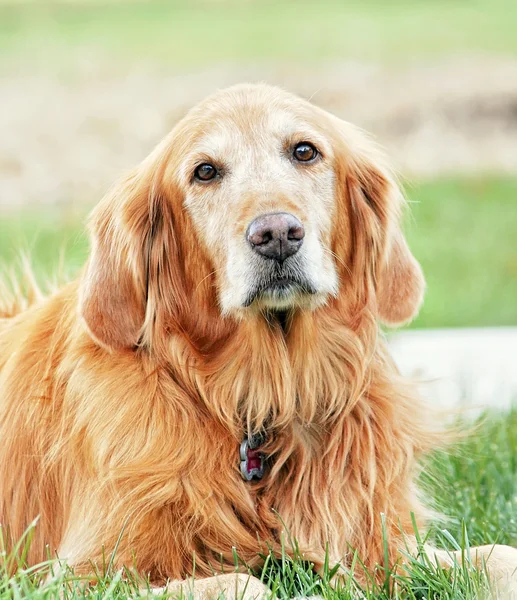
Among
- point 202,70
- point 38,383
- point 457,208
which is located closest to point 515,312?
point 457,208

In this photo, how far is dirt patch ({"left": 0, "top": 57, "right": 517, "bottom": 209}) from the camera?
1252 cm

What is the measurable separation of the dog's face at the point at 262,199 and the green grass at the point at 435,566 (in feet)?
2.86

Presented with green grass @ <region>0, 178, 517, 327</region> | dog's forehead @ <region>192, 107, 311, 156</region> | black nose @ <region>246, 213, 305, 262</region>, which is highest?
dog's forehead @ <region>192, 107, 311, 156</region>

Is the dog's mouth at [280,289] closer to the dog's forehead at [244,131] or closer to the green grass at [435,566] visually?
the dog's forehead at [244,131]

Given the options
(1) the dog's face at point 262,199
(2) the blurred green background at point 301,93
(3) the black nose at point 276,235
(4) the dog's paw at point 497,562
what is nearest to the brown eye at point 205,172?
(1) the dog's face at point 262,199

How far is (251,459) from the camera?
11.0 feet

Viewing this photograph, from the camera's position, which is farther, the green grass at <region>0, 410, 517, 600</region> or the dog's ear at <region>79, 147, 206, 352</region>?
the dog's ear at <region>79, 147, 206, 352</region>

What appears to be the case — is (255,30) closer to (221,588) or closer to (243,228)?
(243,228)

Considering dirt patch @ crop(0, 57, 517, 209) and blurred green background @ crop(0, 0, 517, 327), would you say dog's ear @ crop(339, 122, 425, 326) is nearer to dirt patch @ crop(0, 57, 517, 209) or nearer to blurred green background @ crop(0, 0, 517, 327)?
blurred green background @ crop(0, 0, 517, 327)

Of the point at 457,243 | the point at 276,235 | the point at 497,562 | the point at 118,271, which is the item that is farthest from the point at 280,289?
the point at 457,243

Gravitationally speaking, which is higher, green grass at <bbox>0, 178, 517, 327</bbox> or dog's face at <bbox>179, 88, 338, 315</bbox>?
dog's face at <bbox>179, 88, 338, 315</bbox>

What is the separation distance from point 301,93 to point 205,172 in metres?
10.1

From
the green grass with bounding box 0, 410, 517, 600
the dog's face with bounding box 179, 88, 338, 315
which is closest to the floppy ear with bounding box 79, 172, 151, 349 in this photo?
the dog's face with bounding box 179, 88, 338, 315

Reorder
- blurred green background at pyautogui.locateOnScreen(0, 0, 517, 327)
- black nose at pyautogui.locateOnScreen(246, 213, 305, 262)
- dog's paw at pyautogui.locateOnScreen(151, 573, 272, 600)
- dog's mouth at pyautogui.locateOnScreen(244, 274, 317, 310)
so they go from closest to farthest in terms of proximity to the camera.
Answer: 1. dog's paw at pyautogui.locateOnScreen(151, 573, 272, 600)
2. black nose at pyautogui.locateOnScreen(246, 213, 305, 262)
3. dog's mouth at pyautogui.locateOnScreen(244, 274, 317, 310)
4. blurred green background at pyautogui.locateOnScreen(0, 0, 517, 327)
